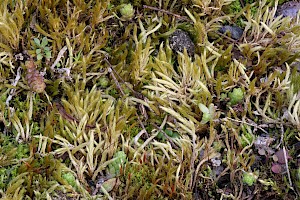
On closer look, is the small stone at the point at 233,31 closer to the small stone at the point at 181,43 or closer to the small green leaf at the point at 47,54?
the small stone at the point at 181,43

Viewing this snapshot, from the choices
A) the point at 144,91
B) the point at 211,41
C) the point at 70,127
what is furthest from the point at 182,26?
the point at 70,127

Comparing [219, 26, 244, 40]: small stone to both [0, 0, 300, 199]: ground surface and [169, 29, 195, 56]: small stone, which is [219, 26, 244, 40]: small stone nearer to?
[0, 0, 300, 199]: ground surface

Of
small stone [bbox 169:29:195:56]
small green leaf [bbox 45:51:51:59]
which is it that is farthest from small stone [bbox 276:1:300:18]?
small green leaf [bbox 45:51:51:59]

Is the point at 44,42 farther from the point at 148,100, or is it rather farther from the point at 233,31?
the point at 233,31

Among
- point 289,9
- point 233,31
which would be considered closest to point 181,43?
point 233,31

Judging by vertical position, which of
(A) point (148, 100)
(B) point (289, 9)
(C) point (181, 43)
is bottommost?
(A) point (148, 100)

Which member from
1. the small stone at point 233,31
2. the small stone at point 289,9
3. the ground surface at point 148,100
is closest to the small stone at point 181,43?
the ground surface at point 148,100
